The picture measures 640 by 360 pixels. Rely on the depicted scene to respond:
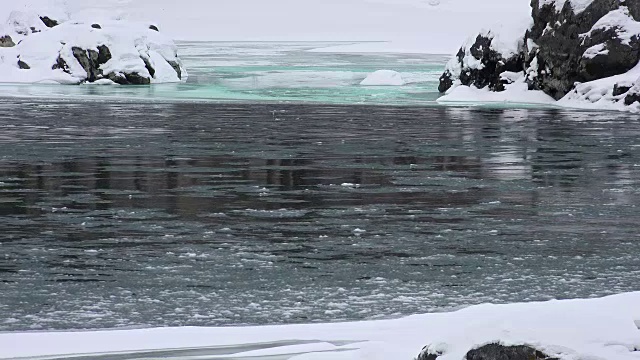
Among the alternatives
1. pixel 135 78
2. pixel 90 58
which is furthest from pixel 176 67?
pixel 90 58

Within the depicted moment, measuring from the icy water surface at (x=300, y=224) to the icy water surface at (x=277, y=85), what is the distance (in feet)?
46.4

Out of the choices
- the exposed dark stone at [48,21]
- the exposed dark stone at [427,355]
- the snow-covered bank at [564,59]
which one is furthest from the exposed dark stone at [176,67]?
the exposed dark stone at [427,355]

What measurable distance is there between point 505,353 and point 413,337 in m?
1.59

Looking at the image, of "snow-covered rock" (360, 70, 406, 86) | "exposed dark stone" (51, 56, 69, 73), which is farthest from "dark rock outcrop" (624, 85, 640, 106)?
"exposed dark stone" (51, 56, 69, 73)

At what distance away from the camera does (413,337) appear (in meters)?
6.70

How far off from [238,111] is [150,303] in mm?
22320

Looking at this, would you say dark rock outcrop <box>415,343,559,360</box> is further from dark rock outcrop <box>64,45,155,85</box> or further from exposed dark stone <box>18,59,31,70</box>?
exposed dark stone <box>18,59,31,70</box>

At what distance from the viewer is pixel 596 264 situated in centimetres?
945

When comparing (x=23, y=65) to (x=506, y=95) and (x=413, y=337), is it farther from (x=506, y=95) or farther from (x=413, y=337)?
(x=413, y=337)

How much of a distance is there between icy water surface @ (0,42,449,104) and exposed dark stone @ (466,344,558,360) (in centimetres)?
2942

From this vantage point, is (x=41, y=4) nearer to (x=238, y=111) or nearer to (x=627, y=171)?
(x=238, y=111)

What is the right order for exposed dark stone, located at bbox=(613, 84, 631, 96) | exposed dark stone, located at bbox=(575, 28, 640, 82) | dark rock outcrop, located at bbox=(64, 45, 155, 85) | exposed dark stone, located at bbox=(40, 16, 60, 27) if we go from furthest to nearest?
exposed dark stone, located at bbox=(40, 16, 60, 27) → dark rock outcrop, located at bbox=(64, 45, 155, 85) → exposed dark stone, located at bbox=(575, 28, 640, 82) → exposed dark stone, located at bbox=(613, 84, 631, 96)

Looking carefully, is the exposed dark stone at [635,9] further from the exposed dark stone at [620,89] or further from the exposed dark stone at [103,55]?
the exposed dark stone at [103,55]

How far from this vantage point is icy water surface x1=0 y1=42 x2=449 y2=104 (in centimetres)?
3688
